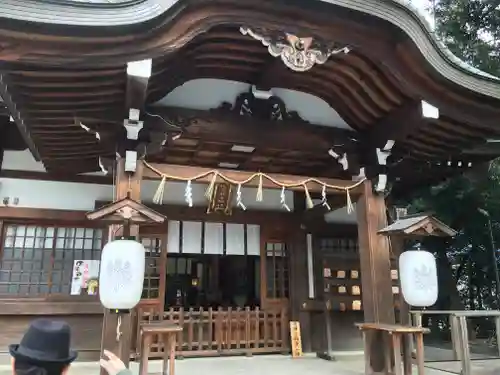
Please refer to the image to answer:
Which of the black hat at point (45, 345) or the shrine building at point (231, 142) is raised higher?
the shrine building at point (231, 142)

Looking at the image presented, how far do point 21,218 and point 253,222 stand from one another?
4.09 meters

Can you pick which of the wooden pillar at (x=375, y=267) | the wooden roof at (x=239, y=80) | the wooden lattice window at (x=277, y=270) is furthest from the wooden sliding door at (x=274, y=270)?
the wooden pillar at (x=375, y=267)

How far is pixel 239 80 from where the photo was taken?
5.85 metres

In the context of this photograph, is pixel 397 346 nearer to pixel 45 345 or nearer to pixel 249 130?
pixel 249 130

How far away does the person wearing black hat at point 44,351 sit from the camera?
169cm

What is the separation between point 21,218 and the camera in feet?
23.9

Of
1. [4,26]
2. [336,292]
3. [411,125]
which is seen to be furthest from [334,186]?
[4,26]

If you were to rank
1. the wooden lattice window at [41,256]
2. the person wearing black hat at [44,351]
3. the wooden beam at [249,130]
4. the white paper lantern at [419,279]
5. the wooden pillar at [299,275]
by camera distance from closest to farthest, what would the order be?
the person wearing black hat at [44,351], the white paper lantern at [419,279], the wooden beam at [249,130], the wooden lattice window at [41,256], the wooden pillar at [299,275]

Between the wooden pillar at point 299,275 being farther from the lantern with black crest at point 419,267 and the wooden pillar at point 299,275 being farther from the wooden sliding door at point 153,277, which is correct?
the lantern with black crest at point 419,267

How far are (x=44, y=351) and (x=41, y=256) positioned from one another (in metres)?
6.33

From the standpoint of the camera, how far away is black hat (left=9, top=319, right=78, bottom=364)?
1706 mm

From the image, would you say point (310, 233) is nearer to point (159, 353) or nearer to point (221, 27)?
point (159, 353)

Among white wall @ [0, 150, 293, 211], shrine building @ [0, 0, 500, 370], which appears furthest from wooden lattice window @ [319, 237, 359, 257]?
white wall @ [0, 150, 293, 211]

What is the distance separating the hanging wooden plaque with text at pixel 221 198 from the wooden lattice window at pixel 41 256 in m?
2.81
